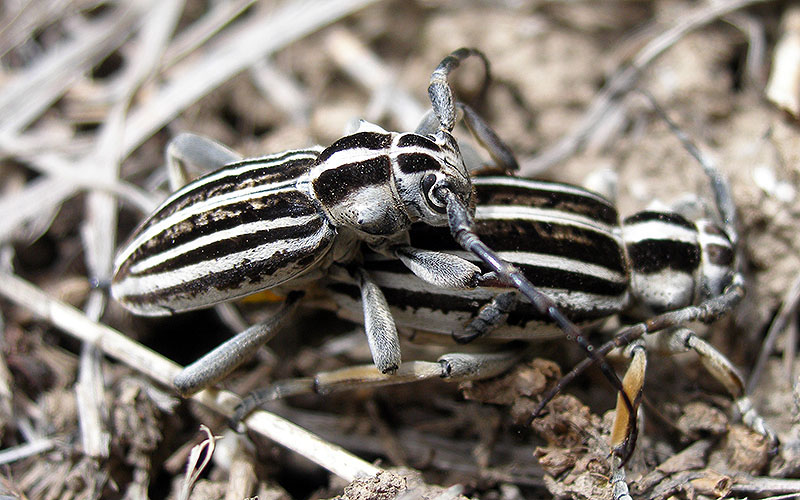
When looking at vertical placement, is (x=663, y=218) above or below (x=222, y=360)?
above

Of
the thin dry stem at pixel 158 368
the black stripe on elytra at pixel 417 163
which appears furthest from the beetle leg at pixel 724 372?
the thin dry stem at pixel 158 368

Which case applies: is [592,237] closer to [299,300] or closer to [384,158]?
[384,158]

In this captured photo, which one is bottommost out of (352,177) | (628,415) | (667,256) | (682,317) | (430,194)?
(628,415)

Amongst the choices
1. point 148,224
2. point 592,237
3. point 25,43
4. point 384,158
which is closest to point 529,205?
point 592,237

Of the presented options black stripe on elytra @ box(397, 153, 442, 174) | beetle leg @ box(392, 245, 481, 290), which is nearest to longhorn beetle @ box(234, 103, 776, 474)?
beetle leg @ box(392, 245, 481, 290)

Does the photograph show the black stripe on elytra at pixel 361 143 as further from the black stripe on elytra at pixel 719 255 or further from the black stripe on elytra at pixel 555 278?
the black stripe on elytra at pixel 719 255

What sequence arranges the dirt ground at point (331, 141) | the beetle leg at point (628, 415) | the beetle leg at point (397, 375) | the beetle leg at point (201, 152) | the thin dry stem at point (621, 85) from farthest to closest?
the thin dry stem at point (621, 85) < the beetle leg at point (201, 152) < the dirt ground at point (331, 141) < the beetle leg at point (397, 375) < the beetle leg at point (628, 415)

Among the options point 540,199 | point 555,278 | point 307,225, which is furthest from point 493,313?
point 307,225

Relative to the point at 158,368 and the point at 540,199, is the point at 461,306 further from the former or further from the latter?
the point at 158,368
